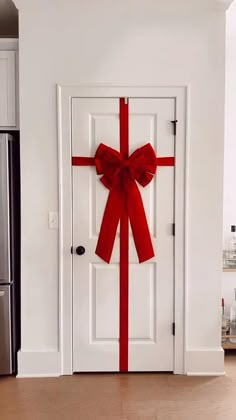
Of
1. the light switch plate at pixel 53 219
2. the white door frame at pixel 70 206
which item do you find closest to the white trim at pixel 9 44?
the white door frame at pixel 70 206

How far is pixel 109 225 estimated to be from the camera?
297 cm

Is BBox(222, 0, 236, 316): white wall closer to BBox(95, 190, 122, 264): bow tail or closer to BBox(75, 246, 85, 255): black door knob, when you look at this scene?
BBox(95, 190, 122, 264): bow tail

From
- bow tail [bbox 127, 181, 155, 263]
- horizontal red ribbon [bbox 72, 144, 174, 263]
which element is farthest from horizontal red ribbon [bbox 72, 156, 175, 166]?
bow tail [bbox 127, 181, 155, 263]

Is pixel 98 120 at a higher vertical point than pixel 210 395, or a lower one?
higher

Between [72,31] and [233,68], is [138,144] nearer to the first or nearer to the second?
[72,31]

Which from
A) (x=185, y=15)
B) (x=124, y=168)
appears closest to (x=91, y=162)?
(x=124, y=168)

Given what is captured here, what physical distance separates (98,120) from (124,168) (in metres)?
0.40

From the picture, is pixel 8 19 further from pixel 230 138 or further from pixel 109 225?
pixel 230 138

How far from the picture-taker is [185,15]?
2.92 meters

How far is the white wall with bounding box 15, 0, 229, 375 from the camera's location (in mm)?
2920

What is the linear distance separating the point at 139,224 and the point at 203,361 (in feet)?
3.70

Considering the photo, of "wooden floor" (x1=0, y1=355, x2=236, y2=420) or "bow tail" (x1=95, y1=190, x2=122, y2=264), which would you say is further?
"bow tail" (x1=95, y1=190, x2=122, y2=264)

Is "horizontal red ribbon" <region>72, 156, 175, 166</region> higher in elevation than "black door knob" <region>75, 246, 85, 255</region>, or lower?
higher

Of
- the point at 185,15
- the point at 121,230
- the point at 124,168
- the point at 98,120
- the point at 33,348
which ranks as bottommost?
the point at 33,348
